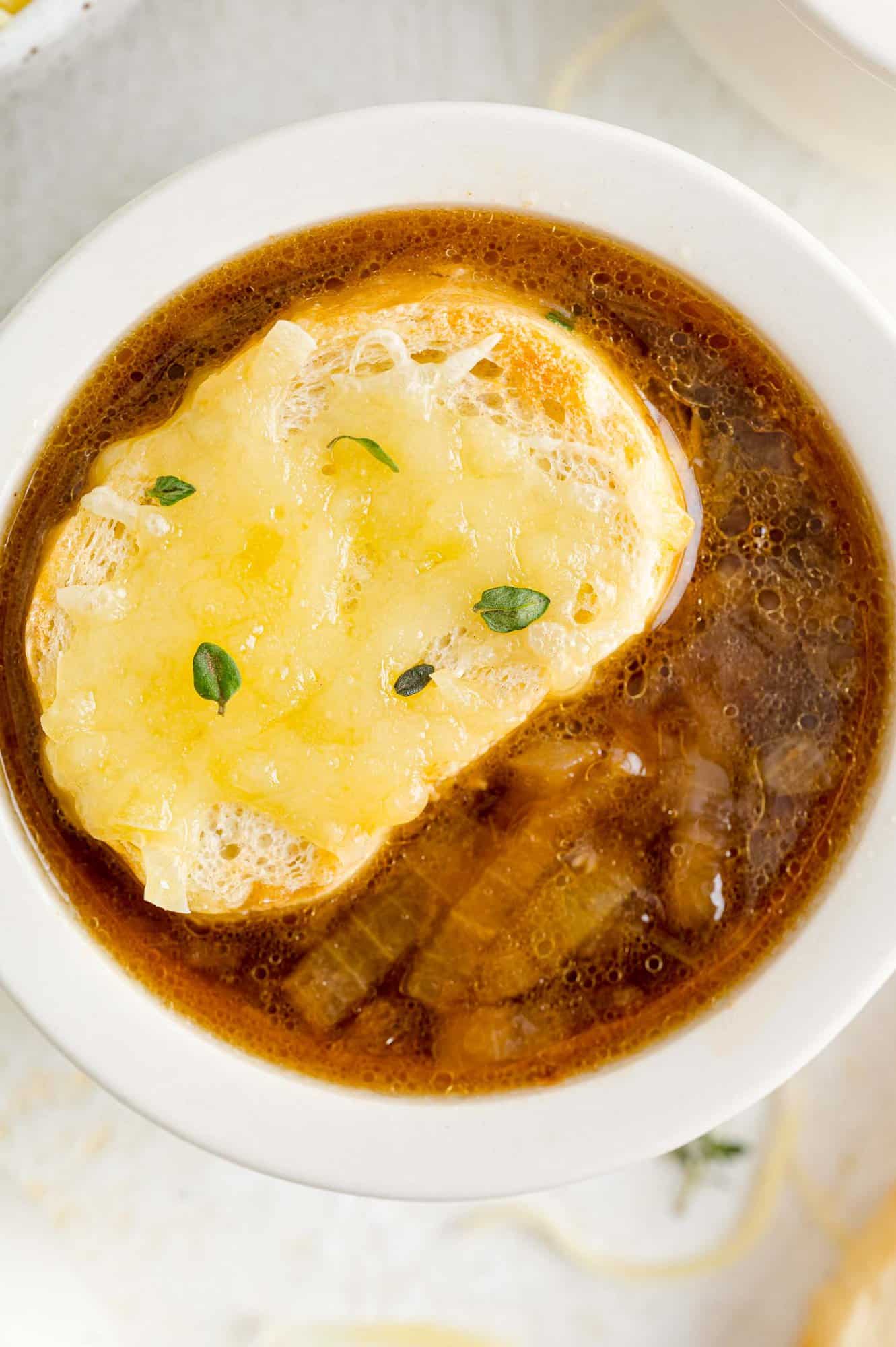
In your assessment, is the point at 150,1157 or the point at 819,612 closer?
the point at 819,612

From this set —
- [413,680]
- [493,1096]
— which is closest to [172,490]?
Result: [413,680]

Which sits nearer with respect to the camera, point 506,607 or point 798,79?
point 506,607

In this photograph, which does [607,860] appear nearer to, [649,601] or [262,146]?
[649,601]

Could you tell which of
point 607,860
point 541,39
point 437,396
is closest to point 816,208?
point 541,39

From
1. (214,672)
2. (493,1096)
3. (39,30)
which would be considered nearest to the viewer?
(214,672)

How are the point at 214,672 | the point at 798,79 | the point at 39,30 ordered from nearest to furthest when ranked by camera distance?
1. the point at 214,672
2. the point at 39,30
3. the point at 798,79

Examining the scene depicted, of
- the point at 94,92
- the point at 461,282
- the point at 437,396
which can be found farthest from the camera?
the point at 94,92

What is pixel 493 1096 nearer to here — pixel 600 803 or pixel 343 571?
pixel 600 803

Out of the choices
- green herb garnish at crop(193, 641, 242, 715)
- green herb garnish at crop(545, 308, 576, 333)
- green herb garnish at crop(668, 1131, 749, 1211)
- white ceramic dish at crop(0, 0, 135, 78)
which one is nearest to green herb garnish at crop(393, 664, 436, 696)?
green herb garnish at crop(193, 641, 242, 715)
